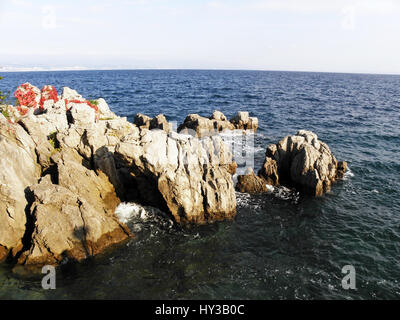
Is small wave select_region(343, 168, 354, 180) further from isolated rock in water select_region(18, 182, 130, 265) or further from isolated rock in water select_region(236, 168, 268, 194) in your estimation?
isolated rock in water select_region(18, 182, 130, 265)

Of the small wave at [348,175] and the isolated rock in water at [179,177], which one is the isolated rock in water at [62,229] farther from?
the small wave at [348,175]

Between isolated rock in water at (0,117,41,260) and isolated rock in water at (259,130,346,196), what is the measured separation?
21.6 meters

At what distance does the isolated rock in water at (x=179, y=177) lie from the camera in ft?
65.2

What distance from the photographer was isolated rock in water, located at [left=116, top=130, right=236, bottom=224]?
1986cm

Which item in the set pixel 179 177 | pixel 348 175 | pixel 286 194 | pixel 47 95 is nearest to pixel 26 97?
pixel 47 95

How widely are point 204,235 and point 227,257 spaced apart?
8.70 ft

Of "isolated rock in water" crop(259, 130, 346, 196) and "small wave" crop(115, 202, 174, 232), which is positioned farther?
"isolated rock in water" crop(259, 130, 346, 196)

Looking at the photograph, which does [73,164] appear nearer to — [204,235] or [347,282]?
[204,235]

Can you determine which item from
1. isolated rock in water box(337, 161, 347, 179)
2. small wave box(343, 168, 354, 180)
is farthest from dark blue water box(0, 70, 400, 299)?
isolated rock in water box(337, 161, 347, 179)

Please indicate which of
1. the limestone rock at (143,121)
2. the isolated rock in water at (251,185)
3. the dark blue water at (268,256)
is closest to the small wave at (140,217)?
the dark blue water at (268,256)

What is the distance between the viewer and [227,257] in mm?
17578

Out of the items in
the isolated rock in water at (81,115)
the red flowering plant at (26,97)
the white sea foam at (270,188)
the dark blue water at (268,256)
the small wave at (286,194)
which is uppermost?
the red flowering plant at (26,97)

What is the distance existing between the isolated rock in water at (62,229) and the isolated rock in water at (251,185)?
42.5ft
